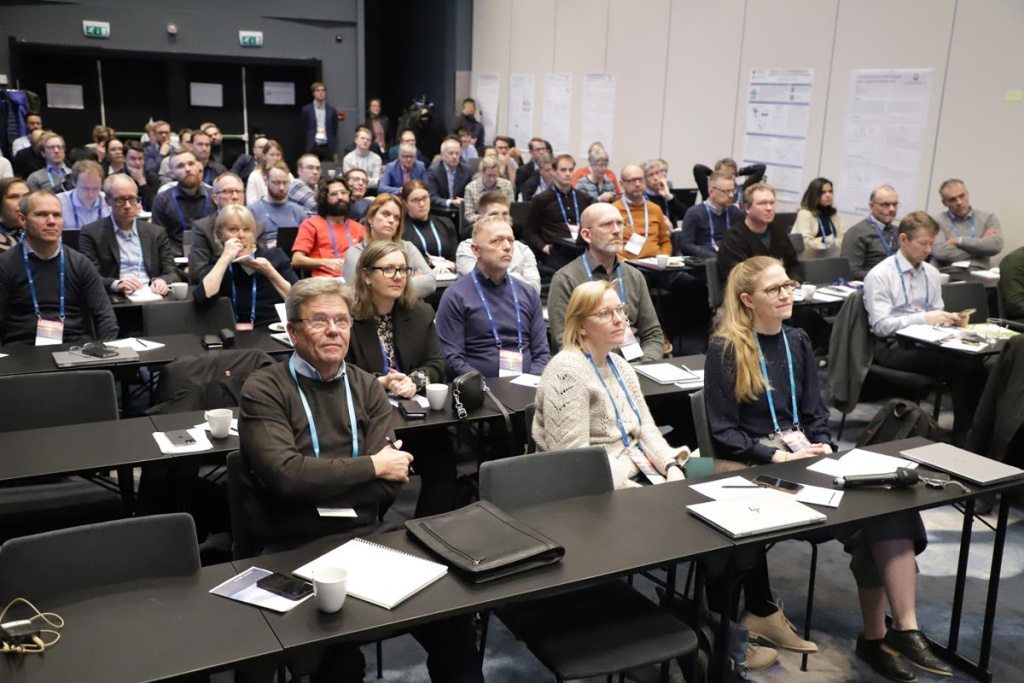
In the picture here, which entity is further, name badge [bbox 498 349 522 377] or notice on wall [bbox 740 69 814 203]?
notice on wall [bbox 740 69 814 203]

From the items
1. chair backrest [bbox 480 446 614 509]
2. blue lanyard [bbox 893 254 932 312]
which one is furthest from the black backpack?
blue lanyard [bbox 893 254 932 312]

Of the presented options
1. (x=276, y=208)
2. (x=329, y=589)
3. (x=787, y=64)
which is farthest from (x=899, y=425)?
(x=787, y=64)

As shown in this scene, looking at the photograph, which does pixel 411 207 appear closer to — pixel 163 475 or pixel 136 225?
pixel 136 225

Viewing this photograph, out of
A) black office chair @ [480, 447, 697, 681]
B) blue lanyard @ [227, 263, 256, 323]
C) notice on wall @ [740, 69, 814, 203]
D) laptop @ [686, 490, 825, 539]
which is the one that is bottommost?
black office chair @ [480, 447, 697, 681]

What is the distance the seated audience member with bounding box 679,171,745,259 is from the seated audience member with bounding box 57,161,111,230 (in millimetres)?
4618

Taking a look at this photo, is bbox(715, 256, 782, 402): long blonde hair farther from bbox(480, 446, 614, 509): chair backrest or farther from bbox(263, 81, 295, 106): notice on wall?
bbox(263, 81, 295, 106): notice on wall

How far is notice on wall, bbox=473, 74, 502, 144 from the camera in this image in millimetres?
14477

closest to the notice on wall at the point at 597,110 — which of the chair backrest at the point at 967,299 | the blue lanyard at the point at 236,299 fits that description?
the chair backrest at the point at 967,299

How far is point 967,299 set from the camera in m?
Result: 5.74

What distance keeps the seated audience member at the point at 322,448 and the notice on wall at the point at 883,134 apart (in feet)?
21.8

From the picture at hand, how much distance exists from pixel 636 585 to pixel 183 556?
1987 millimetres

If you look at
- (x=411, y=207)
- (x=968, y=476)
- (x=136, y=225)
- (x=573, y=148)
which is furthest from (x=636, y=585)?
(x=573, y=148)

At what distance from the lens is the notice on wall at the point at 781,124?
8.97 metres

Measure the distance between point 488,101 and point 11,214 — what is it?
10.0 m
